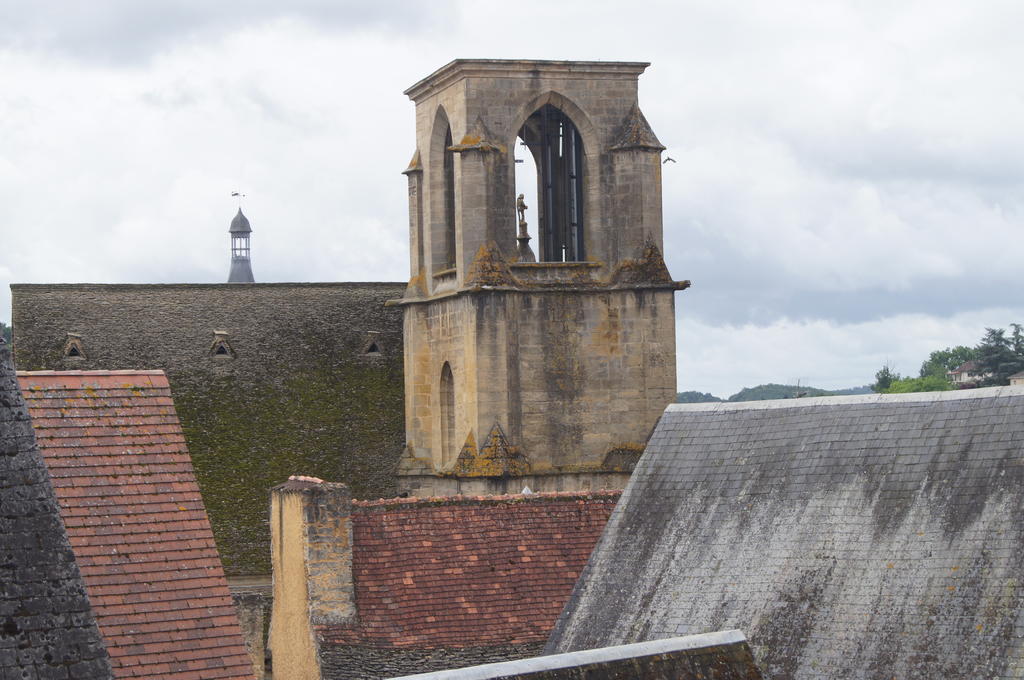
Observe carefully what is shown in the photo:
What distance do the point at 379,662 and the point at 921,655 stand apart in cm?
839

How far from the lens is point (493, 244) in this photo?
37.4m

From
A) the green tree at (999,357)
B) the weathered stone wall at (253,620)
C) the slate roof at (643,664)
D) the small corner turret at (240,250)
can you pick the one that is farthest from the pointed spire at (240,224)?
the slate roof at (643,664)

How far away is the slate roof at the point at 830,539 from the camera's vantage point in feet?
61.9

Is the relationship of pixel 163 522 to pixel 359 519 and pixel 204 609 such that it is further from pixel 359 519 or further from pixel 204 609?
pixel 359 519

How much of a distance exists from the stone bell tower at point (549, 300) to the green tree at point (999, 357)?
1974 inches

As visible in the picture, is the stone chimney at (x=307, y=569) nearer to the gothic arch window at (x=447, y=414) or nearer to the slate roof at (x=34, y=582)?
the gothic arch window at (x=447, y=414)

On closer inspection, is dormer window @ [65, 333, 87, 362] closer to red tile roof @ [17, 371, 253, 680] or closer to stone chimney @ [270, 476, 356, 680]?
stone chimney @ [270, 476, 356, 680]

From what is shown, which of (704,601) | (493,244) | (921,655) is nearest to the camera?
(921,655)

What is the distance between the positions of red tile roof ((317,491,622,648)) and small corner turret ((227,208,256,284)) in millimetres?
55691

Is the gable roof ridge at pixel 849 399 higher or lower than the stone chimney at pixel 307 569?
higher

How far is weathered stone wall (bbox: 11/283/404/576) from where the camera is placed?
3681cm

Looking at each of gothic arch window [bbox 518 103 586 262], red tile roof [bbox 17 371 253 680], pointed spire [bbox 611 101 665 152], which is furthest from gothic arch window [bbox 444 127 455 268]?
red tile roof [bbox 17 371 253 680]

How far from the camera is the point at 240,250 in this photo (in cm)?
8356

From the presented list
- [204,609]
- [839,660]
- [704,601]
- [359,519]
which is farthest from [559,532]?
[204,609]
